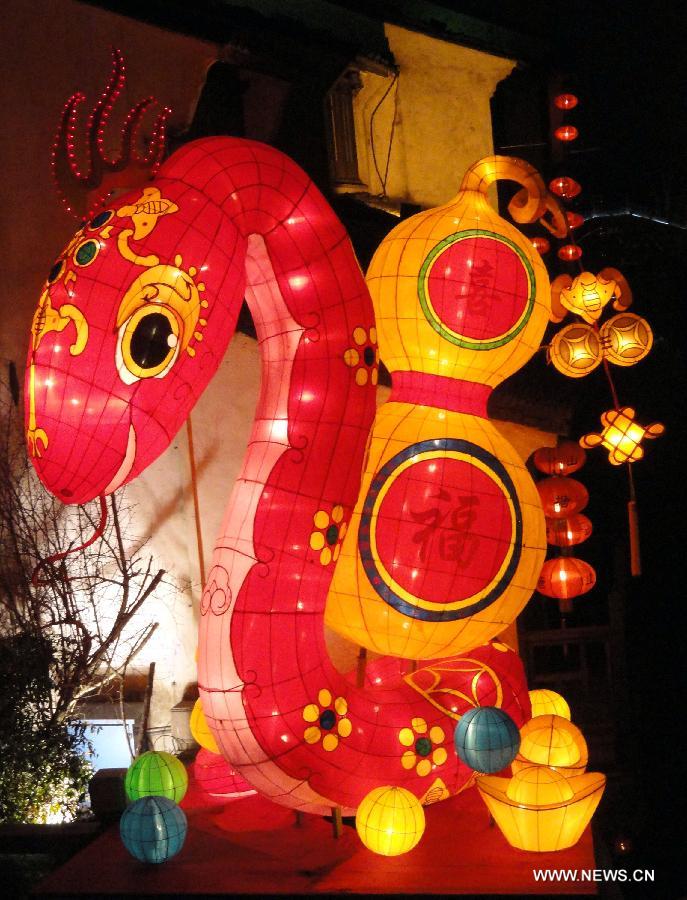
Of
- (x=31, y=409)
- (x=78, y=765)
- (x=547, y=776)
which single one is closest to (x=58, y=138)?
(x=31, y=409)

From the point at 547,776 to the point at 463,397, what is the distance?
1.67 metres

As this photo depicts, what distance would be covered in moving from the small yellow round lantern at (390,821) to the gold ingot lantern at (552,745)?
55cm

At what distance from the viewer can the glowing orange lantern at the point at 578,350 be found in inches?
213

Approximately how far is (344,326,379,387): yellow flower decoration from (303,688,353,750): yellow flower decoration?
130 cm

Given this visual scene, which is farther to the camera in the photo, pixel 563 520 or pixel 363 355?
Result: pixel 563 520

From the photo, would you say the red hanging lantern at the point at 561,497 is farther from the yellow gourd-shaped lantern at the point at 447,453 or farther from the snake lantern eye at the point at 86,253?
the snake lantern eye at the point at 86,253

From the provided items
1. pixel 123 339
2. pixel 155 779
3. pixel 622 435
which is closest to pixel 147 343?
pixel 123 339

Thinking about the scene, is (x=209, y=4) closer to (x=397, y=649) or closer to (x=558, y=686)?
(x=397, y=649)

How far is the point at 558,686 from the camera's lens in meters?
7.36

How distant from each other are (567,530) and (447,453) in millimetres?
1827

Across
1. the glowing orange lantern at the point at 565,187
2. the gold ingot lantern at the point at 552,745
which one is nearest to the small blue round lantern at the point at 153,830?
the gold ingot lantern at the point at 552,745

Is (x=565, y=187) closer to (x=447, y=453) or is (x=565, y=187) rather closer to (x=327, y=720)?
(x=447, y=453)

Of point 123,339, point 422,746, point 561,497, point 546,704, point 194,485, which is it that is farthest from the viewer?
point 194,485

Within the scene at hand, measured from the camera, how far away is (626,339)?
17.9 ft
